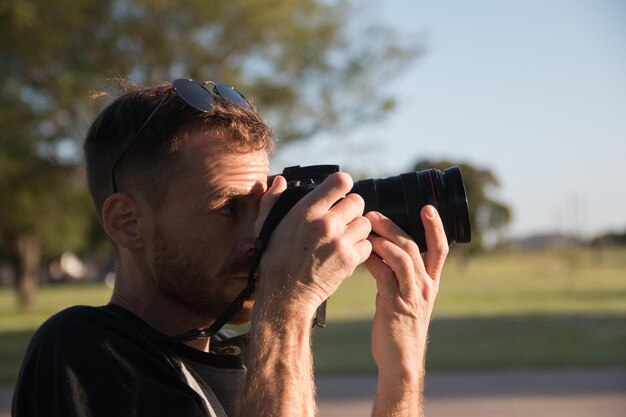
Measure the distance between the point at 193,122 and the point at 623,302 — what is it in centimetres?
2307

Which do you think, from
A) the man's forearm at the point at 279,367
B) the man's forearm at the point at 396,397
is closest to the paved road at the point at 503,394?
the man's forearm at the point at 396,397

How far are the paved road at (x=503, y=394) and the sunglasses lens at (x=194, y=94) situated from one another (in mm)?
6385

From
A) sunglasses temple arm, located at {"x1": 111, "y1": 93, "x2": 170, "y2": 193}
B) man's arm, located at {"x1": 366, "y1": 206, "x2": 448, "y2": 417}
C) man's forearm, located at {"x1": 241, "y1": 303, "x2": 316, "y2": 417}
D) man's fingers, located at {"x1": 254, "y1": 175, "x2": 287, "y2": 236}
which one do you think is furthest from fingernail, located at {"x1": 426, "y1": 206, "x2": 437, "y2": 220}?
A: sunglasses temple arm, located at {"x1": 111, "y1": 93, "x2": 170, "y2": 193}

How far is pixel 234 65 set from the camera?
16.4 meters

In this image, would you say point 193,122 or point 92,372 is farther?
point 193,122

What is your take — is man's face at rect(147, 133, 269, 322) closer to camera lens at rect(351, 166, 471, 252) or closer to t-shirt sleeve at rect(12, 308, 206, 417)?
t-shirt sleeve at rect(12, 308, 206, 417)

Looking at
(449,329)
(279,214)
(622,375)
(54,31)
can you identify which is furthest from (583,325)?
(279,214)

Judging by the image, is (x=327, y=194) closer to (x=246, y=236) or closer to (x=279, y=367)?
(x=246, y=236)

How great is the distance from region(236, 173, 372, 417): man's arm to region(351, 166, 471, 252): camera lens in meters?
0.23

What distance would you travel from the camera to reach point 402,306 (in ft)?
5.98

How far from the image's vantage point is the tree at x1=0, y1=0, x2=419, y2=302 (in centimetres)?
1516

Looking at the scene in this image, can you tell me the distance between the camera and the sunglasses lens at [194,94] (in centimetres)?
169

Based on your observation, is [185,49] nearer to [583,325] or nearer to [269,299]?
[583,325]

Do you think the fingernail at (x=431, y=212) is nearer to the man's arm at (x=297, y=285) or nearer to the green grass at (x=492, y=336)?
Answer: the man's arm at (x=297, y=285)
